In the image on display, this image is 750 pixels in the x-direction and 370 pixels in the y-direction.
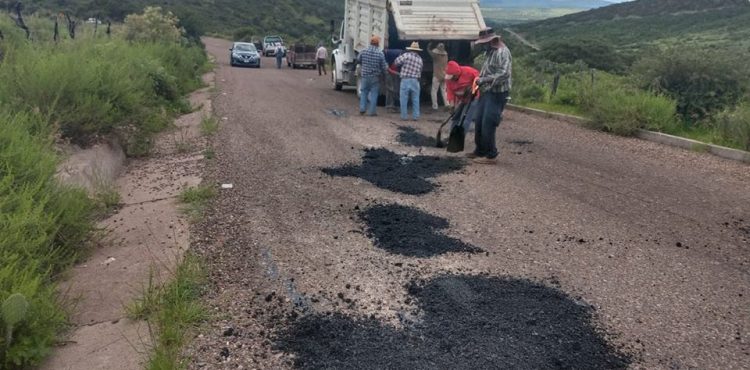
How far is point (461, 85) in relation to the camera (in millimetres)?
10398

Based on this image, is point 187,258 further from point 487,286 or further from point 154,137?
point 154,137

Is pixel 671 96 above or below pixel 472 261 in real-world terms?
above

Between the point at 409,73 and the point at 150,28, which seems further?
the point at 150,28

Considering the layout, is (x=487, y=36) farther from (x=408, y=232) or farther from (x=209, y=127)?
(x=209, y=127)

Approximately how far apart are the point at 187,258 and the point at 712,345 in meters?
3.80

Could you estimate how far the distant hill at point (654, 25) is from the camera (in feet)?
163

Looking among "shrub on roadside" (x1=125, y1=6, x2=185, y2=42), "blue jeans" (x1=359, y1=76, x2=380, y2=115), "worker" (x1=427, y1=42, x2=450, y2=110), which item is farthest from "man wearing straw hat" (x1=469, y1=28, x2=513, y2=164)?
"shrub on roadside" (x1=125, y1=6, x2=185, y2=42)

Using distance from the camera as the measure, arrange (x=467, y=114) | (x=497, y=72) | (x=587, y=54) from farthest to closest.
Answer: (x=587, y=54) → (x=467, y=114) → (x=497, y=72)

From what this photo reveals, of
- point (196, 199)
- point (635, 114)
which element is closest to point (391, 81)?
point (635, 114)

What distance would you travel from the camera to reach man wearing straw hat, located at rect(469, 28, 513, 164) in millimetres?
8977

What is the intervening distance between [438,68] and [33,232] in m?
11.4

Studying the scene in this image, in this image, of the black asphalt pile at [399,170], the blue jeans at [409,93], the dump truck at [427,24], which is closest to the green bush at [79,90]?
the black asphalt pile at [399,170]

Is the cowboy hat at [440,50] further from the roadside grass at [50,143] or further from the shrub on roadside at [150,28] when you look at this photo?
the shrub on roadside at [150,28]

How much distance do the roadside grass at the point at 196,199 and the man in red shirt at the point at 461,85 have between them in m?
4.15
